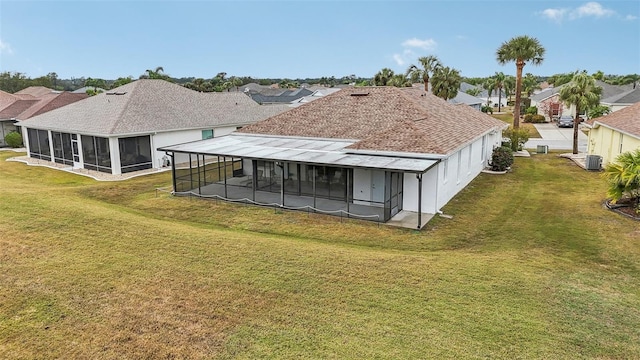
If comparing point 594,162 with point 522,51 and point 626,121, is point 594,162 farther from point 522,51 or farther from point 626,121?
point 522,51

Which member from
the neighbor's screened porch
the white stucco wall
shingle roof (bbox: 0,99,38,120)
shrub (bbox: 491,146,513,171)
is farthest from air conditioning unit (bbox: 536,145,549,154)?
shingle roof (bbox: 0,99,38,120)

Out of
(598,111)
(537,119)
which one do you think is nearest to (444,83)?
(598,111)

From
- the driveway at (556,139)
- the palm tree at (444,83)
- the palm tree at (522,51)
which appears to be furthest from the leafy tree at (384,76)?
the driveway at (556,139)

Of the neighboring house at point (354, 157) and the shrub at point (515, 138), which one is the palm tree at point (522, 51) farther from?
the neighboring house at point (354, 157)

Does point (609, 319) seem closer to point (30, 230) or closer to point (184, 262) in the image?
point (184, 262)

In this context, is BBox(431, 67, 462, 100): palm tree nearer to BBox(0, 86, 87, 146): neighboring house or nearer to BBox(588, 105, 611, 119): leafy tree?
BBox(588, 105, 611, 119): leafy tree

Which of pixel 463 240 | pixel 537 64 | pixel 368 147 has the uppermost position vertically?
pixel 537 64

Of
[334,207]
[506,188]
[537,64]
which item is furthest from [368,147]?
[537,64]
